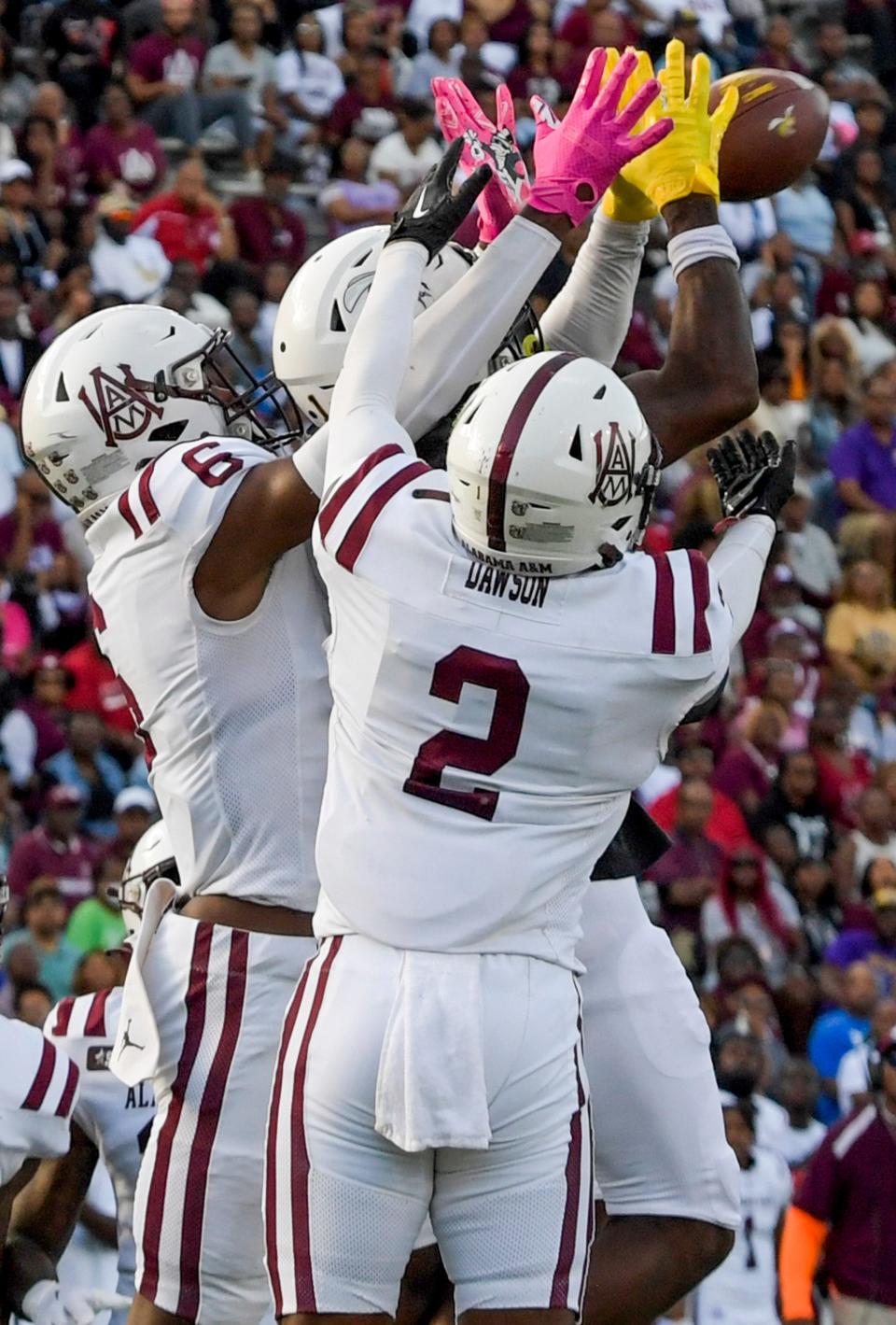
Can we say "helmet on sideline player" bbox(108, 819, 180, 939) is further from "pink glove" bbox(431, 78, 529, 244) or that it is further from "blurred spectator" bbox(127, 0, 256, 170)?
"blurred spectator" bbox(127, 0, 256, 170)

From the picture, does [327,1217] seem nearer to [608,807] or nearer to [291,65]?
[608,807]

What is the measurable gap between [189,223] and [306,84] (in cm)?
192

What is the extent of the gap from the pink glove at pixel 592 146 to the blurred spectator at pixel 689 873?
584 cm

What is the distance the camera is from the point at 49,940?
912 cm

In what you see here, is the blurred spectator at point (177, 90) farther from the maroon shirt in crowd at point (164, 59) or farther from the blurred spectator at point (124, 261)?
the blurred spectator at point (124, 261)

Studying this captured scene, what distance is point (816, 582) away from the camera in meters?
13.1

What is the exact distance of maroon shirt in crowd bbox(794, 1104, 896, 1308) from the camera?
8.05 m

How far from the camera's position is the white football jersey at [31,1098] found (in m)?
5.30

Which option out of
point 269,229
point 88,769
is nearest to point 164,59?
point 269,229

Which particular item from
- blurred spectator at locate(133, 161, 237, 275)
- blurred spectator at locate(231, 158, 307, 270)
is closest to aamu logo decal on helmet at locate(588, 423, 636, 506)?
blurred spectator at locate(133, 161, 237, 275)

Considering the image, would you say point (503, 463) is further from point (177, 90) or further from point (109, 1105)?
point (177, 90)

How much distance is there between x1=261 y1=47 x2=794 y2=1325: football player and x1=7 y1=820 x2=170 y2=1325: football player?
1.44 metres

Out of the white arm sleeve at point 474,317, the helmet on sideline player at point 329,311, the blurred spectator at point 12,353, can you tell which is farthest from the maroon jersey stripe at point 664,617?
the blurred spectator at point 12,353

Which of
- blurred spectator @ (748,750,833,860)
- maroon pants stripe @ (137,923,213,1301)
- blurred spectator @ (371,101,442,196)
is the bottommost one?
blurred spectator @ (748,750,833,860)
